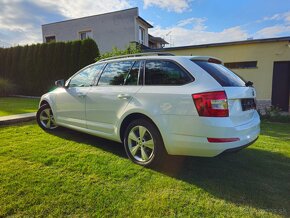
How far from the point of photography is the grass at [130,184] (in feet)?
7.32

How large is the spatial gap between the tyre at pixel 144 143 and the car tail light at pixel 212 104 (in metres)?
0.74

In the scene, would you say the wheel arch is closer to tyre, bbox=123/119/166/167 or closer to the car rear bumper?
tyre, bbox=123/119/166/167

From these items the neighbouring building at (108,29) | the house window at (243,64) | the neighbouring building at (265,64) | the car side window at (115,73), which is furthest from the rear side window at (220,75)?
the neighbouring building at (108,29)

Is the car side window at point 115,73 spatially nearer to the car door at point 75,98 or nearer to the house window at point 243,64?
the car door at point 75,98

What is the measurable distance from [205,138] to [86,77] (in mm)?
2732

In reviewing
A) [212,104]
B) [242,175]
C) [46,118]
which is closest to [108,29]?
[46,118]

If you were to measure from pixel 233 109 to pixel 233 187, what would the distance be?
3.25 ft

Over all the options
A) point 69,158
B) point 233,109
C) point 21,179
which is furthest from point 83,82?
point 233,109

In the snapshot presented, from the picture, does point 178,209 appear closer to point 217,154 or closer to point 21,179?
point 217,154

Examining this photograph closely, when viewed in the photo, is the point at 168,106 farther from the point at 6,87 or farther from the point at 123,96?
the point at 6,87

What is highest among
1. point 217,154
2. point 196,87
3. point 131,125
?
point 196,87

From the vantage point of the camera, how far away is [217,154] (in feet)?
8.72

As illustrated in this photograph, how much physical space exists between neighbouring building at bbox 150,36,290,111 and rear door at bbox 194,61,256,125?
834 centimetres

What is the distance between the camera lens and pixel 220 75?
2.93 meters
